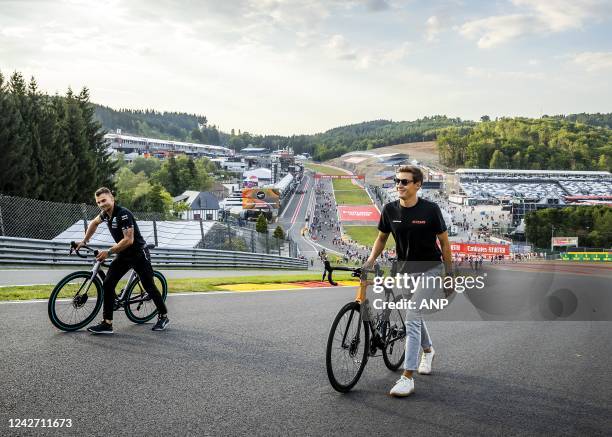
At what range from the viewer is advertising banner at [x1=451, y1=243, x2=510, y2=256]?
57938 millimetres

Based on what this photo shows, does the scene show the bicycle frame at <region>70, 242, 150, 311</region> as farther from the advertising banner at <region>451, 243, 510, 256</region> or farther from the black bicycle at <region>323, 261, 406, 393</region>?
the advertising banner at <region>451, 243, 510, 256</region>

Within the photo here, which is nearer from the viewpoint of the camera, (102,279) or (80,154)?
(102,279)

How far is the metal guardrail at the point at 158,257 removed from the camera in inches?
548

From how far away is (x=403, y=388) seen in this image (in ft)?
15.3

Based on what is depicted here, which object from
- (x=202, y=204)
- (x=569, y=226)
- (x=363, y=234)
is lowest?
(x=363, y=234)

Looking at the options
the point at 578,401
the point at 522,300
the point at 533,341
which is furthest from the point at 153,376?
the point at 522,300

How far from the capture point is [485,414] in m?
4.34

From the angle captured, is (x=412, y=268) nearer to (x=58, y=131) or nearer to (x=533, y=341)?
(x=533, y=341)

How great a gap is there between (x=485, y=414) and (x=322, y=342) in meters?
2.50

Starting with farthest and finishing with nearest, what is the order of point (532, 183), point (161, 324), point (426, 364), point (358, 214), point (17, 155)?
point (532, 183) < point (358, 214) < point (17, 155) < point (161, 324) < point (426, 364)

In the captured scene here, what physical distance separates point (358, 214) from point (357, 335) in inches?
4138

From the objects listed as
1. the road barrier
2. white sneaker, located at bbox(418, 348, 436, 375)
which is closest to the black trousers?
white sneaker, located at bbox(418, 348, 436, 375)
